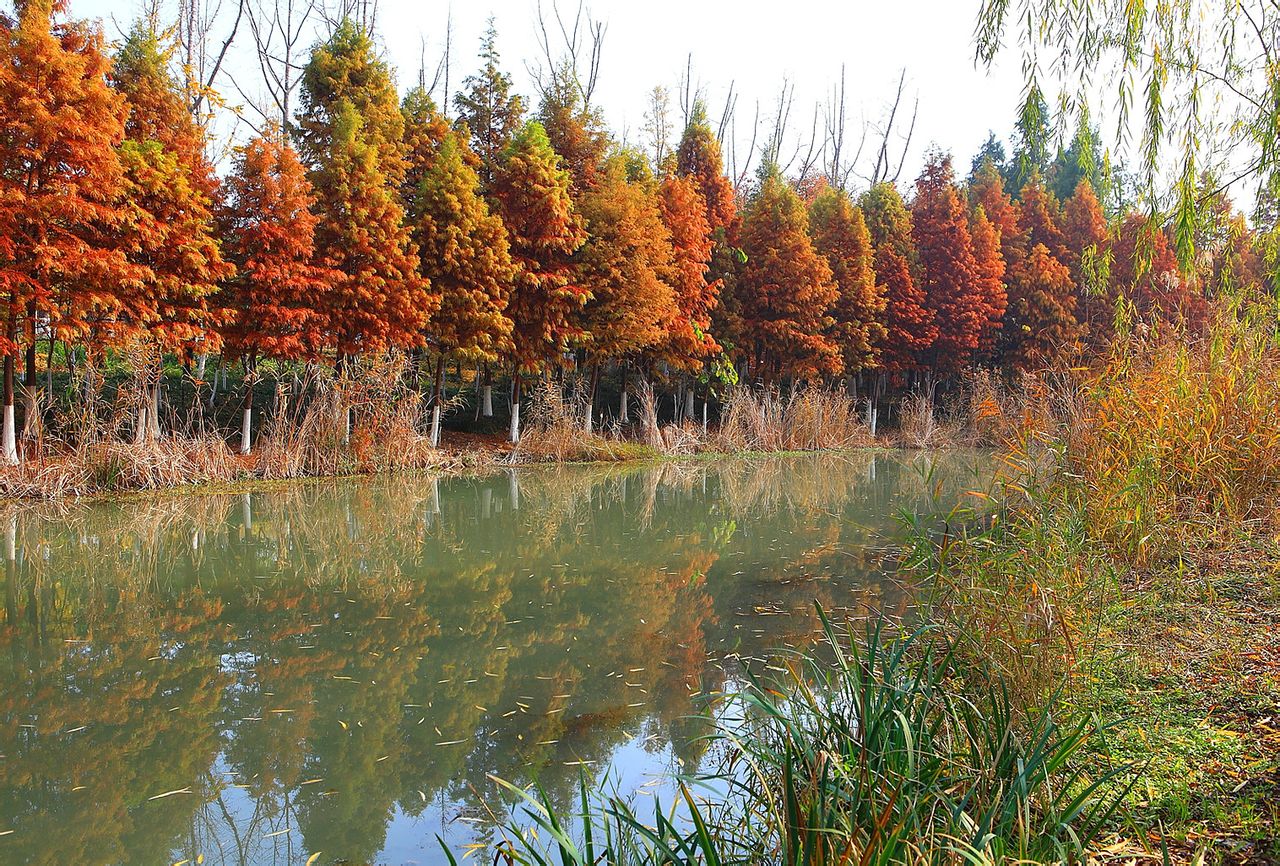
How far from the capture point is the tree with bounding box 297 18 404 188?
14938 mm

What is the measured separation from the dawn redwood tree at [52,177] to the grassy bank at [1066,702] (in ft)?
30.7

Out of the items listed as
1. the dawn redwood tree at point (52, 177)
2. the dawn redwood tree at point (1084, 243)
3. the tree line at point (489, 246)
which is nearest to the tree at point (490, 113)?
the tree line at point (489, 246)

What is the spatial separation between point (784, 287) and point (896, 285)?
395 cm

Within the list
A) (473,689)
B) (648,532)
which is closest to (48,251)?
(648,532)

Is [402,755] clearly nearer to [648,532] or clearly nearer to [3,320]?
[648,532]

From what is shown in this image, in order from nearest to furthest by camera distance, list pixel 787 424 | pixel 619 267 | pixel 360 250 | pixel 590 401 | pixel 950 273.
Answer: pixel 360 250, pixel 619 267, pixel 590 401, pixel 787 424, pixel 950 273

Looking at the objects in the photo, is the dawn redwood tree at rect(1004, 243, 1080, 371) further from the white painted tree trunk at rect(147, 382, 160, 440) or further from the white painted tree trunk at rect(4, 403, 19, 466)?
the white painted tree trunk at rect(4, 403, 19, 466)

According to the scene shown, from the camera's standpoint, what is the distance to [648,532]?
909 centimetres

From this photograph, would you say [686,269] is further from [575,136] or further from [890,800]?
[890,800]

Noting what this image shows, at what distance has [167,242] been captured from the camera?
1133 centimetres

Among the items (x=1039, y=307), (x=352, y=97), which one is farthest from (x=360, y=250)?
(x=1039, y=307)

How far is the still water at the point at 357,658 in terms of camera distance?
3.13 metres

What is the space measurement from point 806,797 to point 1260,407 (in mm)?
5168

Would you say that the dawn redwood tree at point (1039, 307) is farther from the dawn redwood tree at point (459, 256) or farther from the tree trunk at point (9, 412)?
the tree trunk at point (9, 412)
